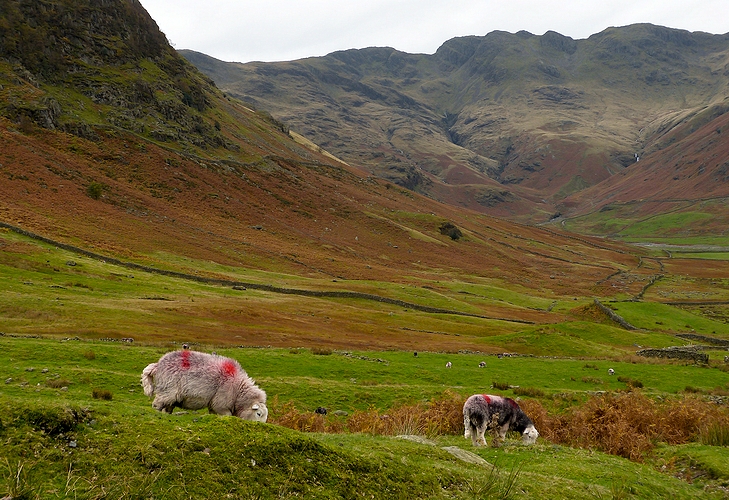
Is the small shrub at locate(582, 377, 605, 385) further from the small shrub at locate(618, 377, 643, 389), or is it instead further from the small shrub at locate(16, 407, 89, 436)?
the small shrub at locate(16, 407, 89, 436)

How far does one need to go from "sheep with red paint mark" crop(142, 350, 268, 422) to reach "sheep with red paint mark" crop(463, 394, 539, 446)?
6.78m

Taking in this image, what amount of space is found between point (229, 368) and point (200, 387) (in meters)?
0.92

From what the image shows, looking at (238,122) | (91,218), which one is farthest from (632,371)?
(238,122)

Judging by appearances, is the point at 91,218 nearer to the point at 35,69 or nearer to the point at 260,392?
the point at 35,69

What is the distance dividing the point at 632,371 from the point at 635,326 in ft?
111

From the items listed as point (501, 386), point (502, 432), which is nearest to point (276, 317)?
point (501, 386)

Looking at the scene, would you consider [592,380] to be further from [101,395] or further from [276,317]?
[276,317]

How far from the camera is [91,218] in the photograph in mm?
69625

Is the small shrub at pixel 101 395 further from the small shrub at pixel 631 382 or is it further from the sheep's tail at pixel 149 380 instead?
the small shrub at pixel 631 382

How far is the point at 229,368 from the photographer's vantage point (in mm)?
12578

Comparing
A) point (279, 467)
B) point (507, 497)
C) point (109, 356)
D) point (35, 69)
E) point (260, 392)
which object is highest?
→ point (35, 69)

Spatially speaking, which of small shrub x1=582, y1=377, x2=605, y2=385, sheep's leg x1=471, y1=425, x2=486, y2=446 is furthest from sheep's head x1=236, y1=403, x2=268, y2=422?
small shrub x1=582, y1=377, x2=605, y2=385

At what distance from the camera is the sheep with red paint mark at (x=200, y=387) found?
11.9m

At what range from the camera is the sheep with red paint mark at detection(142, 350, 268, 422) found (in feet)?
39.1
